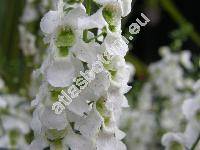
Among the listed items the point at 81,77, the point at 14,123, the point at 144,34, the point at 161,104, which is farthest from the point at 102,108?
the point at 144,34

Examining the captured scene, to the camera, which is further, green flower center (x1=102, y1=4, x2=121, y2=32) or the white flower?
the white flower

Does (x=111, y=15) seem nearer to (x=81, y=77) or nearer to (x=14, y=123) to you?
(x=81, y=77)

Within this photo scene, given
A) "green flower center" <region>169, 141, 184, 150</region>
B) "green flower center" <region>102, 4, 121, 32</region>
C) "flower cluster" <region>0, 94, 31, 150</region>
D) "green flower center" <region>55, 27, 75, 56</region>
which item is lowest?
"flower cluster" <region>0, 94, 31, 150</region>

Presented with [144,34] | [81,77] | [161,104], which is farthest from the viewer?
[144,34]

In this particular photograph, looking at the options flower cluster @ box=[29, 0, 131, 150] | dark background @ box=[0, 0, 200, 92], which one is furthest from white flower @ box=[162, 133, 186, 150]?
dark background @ box=[0, 0, 200, 92]

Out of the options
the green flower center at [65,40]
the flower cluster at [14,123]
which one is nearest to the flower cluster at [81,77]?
the green flower center at [65,40]

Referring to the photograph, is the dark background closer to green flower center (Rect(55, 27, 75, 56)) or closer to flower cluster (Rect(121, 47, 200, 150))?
flower cluster (Rect(121, 47, 200, 150))

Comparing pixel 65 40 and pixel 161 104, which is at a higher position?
pixel 65 40

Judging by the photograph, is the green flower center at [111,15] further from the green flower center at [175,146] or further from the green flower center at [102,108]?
the green flower center at [175,146]

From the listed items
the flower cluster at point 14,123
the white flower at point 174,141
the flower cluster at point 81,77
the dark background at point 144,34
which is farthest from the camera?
the dark background at point 144,34

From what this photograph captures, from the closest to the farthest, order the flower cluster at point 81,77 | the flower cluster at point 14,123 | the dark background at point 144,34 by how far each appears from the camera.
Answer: the flower cluster at point 81,77, the flower cluster at point 14,123, the dark background at point 144,34
